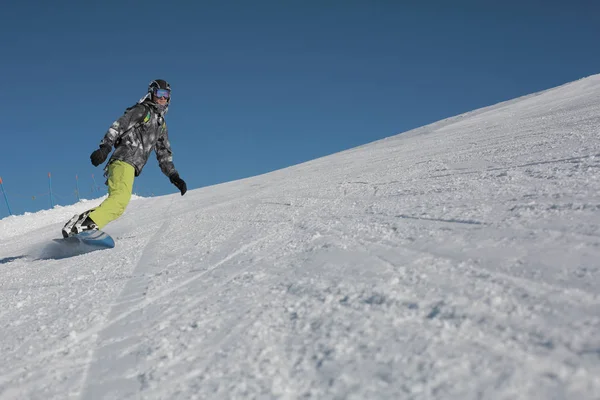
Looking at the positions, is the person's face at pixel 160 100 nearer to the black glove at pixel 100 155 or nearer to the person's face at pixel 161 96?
the person's face at pixel 161 96

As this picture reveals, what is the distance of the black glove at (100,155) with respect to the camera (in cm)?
484

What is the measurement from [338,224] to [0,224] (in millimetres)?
11086

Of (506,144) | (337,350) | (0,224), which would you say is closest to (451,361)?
(337,350)

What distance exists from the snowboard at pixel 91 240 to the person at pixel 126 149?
0.07 meters

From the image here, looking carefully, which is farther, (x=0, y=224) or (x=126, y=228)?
(x=0, y=224)

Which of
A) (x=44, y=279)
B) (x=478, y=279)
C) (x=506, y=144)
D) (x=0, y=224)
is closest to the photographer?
(x=478, y=279)

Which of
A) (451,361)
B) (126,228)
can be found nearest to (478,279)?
(451,361)

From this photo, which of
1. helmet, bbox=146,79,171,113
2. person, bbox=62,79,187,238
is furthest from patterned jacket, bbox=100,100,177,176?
helmet, bbox=146,79,171,113

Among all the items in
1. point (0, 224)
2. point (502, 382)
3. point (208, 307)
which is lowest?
point (502, 382)

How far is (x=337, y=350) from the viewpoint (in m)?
1.50

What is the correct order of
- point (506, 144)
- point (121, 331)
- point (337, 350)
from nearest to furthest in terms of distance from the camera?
point (337, 350)
point (121, 331)
point (506, 144)

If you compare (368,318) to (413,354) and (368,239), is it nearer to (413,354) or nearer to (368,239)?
(413,354)

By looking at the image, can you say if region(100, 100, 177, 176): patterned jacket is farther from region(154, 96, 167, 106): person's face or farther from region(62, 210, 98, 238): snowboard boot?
region(62, 210, 98, 238): snowboard boot

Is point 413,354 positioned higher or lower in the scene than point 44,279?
lower
